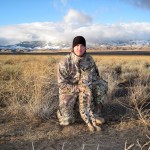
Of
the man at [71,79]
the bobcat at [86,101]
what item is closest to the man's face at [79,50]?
the man at [71,79]

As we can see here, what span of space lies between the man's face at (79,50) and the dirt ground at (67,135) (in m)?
1.35

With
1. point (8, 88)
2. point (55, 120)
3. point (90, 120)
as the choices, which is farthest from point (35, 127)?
point (8, 88)

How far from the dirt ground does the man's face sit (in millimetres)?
1348

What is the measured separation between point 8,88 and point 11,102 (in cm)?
68

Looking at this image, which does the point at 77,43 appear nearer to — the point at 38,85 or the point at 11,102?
the point at 38,85

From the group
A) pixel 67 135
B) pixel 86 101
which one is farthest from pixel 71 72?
pixel 67 135

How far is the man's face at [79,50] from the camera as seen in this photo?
25.2ft

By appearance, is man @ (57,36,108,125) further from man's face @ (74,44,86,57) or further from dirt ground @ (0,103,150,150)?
dirt ground @ (0,103,150,150)

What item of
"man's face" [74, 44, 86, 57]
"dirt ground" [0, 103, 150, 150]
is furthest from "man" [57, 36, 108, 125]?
"dirt ground" [0, 103, 150, 150]

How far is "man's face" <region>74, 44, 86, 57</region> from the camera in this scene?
768 cm

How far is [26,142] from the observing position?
6.75 meters

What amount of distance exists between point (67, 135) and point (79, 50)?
5.37ft

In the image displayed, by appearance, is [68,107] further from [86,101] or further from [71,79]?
[71,79]

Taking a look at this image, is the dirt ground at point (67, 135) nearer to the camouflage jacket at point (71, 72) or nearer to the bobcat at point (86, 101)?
the bobcat at point (86, 101)
